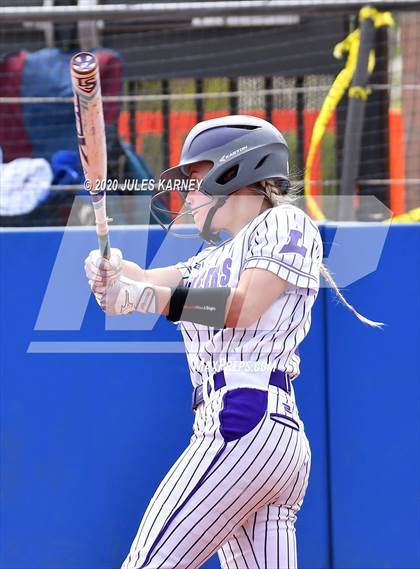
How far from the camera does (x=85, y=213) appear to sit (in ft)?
21.5

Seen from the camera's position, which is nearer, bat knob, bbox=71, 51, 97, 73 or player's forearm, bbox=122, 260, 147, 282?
bat knob, bbox=71, 51, 97, 73

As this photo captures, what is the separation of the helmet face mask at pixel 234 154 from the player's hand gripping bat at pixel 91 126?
0.35 m

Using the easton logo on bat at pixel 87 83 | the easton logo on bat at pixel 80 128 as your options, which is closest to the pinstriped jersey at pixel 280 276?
the easton logo on bat at pixel 80 128

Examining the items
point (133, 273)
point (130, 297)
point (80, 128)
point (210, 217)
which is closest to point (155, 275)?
point (133, 273)

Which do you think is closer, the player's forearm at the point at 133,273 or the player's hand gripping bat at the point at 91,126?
the player's hand gripping bat at the point at 91,126

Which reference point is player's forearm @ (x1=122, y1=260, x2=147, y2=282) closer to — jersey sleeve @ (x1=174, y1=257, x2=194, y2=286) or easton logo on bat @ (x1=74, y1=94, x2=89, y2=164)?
jersey sleeve @ (x1=174, y1=257, x2=194, y2=286)

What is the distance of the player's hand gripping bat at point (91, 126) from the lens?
257 cm

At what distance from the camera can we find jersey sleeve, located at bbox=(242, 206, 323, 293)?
2.98 meters

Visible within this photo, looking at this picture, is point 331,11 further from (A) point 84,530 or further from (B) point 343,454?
(A) point 84,530

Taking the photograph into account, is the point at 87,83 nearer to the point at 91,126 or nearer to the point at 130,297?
the point at 91,126

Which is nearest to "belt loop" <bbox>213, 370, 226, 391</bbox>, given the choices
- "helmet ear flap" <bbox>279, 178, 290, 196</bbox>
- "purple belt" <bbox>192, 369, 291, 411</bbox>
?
"purple belt" <bbox>192, 369, 291, 411</bbox>

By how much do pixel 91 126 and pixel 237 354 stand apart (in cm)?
76

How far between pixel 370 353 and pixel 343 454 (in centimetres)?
40

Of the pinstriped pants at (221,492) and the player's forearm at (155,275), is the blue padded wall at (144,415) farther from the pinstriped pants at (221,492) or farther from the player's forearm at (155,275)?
the pinstriped pants at (221,492)
